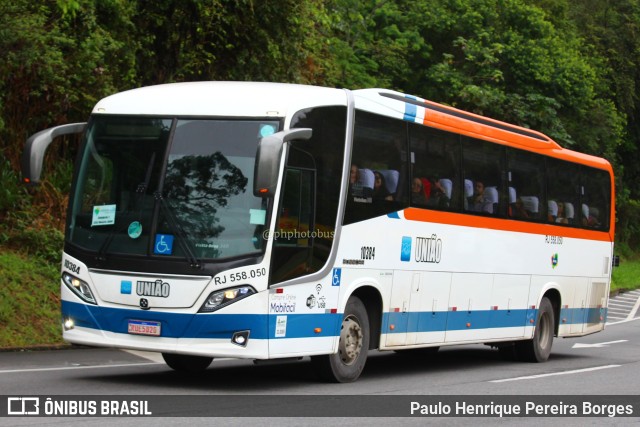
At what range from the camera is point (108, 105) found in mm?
13734

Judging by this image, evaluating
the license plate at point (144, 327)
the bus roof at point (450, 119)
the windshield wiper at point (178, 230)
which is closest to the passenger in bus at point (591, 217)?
the bus roof at point (450, 119)

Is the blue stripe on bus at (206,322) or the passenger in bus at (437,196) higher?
the passenger in bus at (437,196)

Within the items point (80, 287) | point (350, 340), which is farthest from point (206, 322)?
point (350, 340)

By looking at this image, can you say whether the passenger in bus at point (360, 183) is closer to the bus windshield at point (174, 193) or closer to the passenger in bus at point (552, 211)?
the bus windshield at point (174, 193)

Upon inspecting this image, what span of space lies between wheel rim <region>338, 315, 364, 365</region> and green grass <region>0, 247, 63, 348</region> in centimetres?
572

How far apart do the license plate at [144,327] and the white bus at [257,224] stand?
2 cm

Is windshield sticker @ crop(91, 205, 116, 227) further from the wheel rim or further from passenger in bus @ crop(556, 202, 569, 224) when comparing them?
passenger in bus @ crop(556, 202, 569, 224)

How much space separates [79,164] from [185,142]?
141 centimetres

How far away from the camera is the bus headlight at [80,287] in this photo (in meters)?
13.1

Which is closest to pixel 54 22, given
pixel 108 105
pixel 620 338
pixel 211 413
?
pixel 108 105

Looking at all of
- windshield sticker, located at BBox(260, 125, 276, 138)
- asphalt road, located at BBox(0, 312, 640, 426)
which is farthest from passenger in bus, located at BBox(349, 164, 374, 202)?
asphalt road, located at BBox(0, 312, 640, 426)

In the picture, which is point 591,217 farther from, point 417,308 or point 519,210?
point 417,308

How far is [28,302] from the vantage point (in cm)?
1934

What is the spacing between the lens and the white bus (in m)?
12.6
